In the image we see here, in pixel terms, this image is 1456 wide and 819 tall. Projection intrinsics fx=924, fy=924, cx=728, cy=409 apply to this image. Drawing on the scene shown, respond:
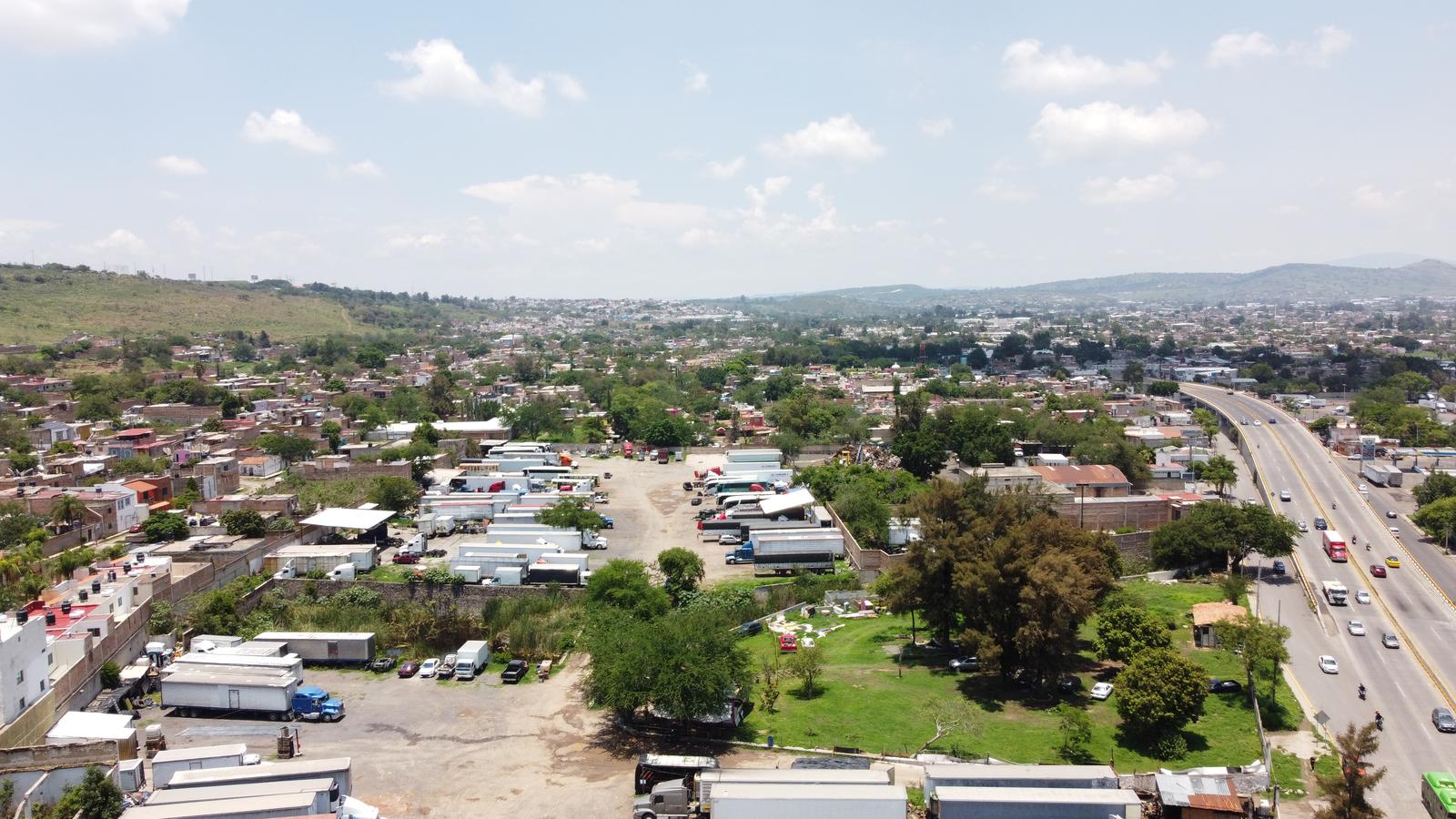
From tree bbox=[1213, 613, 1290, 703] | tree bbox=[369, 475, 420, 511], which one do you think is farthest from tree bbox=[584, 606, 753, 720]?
tree bbox=[369, 475, 420, 511]

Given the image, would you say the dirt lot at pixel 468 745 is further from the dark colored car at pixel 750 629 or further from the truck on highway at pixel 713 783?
the dark colored car at pixel 750 629

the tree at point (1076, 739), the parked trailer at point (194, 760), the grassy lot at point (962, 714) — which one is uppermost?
the parked trailer at point (194, 760)

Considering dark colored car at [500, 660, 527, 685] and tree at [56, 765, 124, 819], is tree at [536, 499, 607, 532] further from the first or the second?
tree at [56, 765, 124, 819]

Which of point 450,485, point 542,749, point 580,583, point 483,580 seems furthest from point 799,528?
point 450,485

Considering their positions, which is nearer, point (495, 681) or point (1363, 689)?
point (1363, 689)

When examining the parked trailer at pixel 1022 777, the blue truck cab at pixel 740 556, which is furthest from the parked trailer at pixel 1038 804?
the blue truck cab at pixel 740 556

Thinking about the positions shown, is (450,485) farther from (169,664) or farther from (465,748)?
(465,748)
